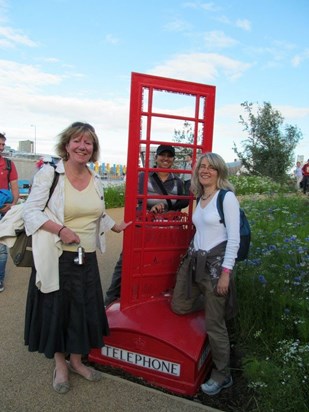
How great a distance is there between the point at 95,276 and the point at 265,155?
10.0 metres

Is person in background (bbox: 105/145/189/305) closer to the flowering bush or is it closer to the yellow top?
the yellow top

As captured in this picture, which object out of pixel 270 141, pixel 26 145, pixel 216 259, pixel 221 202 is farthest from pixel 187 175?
pixel 26 145

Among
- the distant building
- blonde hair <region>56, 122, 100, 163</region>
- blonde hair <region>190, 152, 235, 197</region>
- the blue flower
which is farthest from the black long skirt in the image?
the distant building

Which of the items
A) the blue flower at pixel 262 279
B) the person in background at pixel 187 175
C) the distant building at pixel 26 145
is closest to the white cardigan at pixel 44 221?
the person in background at pixel 187 175

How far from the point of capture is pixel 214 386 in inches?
115

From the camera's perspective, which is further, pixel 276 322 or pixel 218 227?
pixel 276 322

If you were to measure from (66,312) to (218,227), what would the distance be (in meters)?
1.29

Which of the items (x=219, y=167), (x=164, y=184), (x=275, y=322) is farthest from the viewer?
(x=164, y=184)

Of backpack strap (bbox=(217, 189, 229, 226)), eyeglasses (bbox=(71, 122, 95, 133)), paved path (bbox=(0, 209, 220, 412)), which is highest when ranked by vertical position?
eyeglasses (bbox=(71, 122, 95, 133))

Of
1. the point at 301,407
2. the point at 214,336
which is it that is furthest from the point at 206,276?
the point at 301,407

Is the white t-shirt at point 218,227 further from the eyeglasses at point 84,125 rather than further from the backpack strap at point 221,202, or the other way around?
the eyeglasses at point 84,125

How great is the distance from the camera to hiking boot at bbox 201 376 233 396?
2.91 m

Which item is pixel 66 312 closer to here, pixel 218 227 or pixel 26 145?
pixel 218 227

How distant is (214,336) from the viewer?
115 inches
